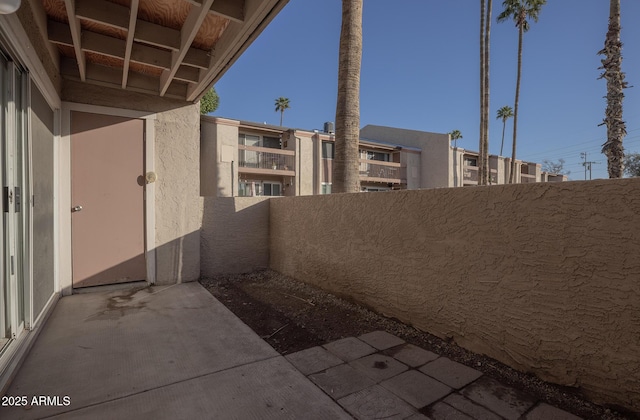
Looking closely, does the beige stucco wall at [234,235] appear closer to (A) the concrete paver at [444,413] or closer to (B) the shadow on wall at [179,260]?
(B) the shadow on wall at [179,260]

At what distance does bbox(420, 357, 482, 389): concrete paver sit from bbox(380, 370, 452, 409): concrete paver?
72 mm

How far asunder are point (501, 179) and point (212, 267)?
26.9m

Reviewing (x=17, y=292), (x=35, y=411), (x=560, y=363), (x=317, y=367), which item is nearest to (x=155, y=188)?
(x=17, y=292)

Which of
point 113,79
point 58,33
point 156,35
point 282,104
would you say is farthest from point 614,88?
point 282,104

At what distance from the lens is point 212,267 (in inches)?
219

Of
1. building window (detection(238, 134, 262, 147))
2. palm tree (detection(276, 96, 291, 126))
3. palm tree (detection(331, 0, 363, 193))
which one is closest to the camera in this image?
palm tree (detection(331, 0, 363, 193))

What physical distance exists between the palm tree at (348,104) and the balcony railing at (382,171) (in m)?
13.1

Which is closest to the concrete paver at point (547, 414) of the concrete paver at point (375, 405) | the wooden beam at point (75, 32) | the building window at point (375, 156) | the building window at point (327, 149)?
the concrete paver at point (375, 405)

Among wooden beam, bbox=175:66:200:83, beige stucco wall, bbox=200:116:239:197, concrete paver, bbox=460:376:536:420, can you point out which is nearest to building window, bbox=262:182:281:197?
beige stucco wall, bbox=200:116:239:197

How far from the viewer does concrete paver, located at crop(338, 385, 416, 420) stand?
1.95m

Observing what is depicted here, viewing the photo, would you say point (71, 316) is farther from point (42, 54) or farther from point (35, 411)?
point (42, 54)

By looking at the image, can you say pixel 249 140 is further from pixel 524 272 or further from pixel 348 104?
pixel 524 272

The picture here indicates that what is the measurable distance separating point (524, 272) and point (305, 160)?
1562 centimetres

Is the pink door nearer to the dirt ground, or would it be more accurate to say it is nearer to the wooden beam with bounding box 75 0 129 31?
the dirt ground
